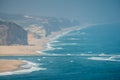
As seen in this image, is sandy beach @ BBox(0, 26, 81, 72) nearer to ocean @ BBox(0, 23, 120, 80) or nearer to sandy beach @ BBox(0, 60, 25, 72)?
sandy beach @ BBox(0, 60, 25, 72)

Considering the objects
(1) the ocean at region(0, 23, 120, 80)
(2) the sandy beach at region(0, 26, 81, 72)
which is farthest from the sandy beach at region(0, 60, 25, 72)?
(1) the ocean at region(0, 23, 120, 80)

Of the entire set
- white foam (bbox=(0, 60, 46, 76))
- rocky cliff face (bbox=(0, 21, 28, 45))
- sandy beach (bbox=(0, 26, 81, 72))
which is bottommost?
white foam (bbox=(0, 60, 46, 76))

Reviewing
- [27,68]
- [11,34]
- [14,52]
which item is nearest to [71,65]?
[27,68]

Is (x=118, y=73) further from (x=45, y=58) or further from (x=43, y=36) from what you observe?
(x=43, y=36)

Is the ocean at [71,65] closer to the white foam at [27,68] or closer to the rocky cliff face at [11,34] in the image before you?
the white foam at [27,68]

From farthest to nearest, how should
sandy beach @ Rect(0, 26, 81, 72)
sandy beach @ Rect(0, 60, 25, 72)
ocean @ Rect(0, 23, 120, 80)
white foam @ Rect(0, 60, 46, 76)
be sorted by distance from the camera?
sandy beach @ Rect(0, 26, 81, 72) < sandy beach @ Rect(0, 60, 25, 72) < white foam @ Rect(0, 60, 46, 76) < ocean @ Rect(0, 23, 120, 80)

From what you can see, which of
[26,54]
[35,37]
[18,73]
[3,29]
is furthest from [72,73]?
[35,37]

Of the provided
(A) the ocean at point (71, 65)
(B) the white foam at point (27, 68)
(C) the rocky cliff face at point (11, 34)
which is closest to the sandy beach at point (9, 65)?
(B) the white foam at point (27, 68)

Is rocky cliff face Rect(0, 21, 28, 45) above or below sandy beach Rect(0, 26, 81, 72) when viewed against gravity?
above
